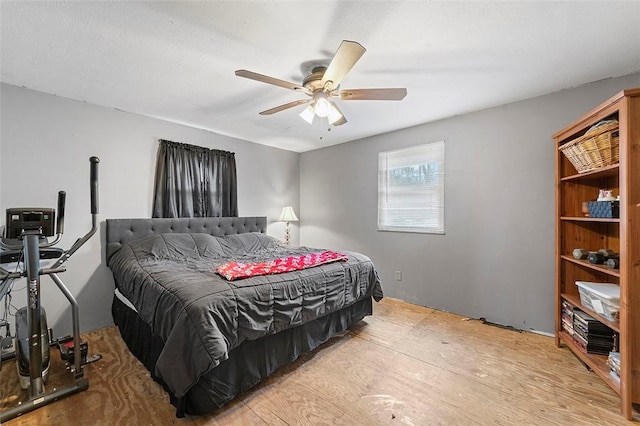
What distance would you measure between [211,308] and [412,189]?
284 centimetres

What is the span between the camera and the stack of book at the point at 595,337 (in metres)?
1.92

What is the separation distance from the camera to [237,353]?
5.72 ft

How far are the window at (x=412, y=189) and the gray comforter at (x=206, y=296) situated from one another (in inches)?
43.4

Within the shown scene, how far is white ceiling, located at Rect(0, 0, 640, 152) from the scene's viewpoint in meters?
1.50

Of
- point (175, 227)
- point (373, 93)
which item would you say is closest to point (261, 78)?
point (373, 93)

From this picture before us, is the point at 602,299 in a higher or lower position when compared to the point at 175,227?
lower

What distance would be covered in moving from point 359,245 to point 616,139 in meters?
2.88

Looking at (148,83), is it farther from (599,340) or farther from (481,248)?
(599,340)

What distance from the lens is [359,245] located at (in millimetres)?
4086

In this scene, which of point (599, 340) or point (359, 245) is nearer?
point (599, 340)

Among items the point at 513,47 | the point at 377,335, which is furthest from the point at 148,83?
the point at 377,335

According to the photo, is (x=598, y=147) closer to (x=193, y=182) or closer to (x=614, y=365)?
(x=614, y=365)

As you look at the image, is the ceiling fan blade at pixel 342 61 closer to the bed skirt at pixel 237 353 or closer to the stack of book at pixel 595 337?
the bed skirt at pixel 237 353

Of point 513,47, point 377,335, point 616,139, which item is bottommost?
point 377,335
